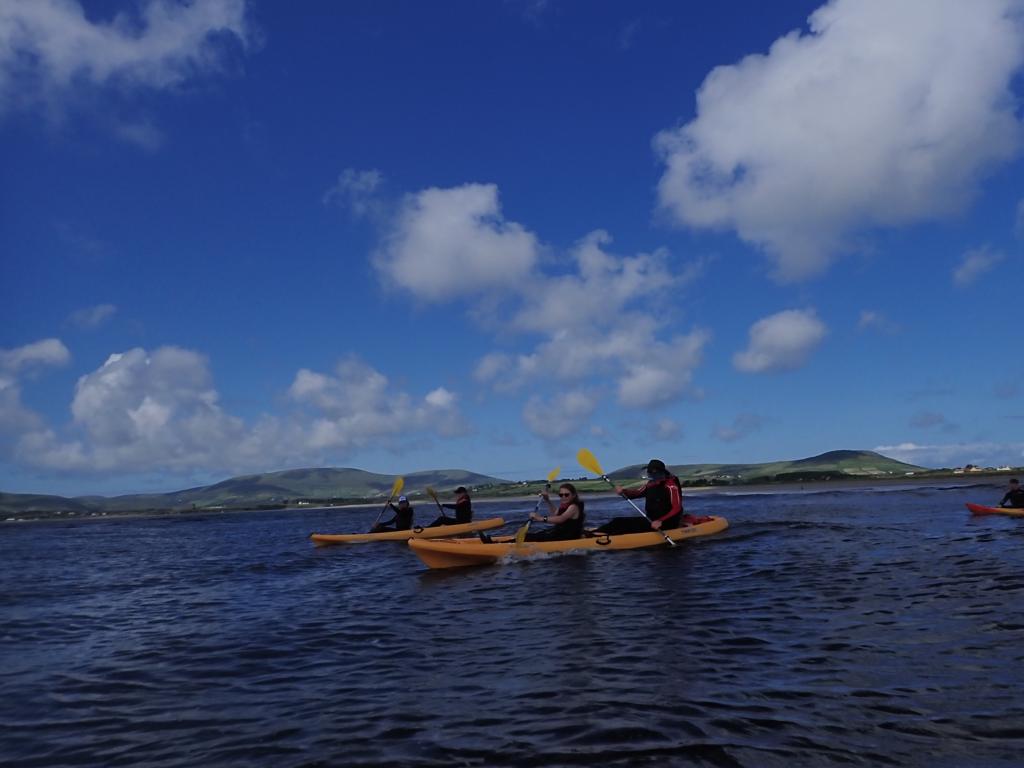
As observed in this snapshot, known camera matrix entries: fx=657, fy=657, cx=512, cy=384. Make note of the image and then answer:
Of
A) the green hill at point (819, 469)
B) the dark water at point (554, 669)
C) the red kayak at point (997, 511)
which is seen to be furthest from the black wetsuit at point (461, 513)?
the green hill at point (819, 469)

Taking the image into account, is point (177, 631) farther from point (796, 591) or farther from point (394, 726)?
point (796, 591)

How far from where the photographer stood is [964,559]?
1605 centimetres

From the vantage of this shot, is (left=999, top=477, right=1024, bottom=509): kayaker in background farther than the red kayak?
Yes

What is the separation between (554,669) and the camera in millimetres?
8555

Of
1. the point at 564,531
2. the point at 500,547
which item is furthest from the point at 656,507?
the point at 500,547

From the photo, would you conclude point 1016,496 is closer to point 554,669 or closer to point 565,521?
point 565,521

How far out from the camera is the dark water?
6102mm

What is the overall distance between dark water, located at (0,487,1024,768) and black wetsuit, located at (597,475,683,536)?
12.3 feet

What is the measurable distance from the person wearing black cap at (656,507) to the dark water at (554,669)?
3745 mm

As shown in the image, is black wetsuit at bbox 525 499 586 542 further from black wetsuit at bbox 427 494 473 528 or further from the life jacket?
black wetsuit at bbox 427 494 473 528

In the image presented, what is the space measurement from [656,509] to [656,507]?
0.23ft

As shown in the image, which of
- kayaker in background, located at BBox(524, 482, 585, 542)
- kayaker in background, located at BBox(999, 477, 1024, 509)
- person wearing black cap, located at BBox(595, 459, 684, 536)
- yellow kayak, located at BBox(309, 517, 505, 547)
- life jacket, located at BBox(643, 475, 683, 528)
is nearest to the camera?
kayaker in background, located at BBox(524, 482, 585, 542)

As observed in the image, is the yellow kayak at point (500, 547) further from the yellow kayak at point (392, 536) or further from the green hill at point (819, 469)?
the green hill at point (819, 469)

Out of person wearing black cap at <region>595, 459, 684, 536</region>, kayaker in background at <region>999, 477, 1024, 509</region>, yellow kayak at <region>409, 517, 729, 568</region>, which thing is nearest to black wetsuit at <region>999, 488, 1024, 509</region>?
kayaker in background at <region>999, 477, 1024, 509</region>
